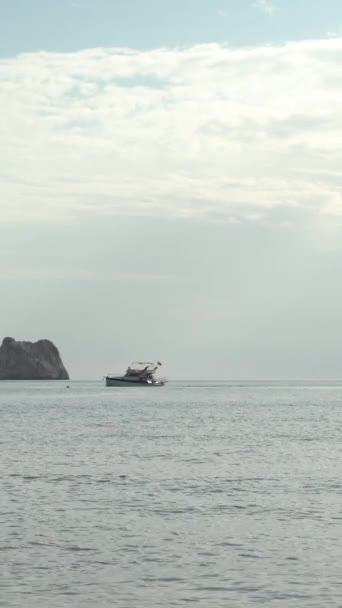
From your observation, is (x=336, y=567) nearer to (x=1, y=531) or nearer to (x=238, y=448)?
(x=1, y=531)

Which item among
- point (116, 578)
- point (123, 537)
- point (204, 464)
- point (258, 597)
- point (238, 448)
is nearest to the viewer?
point (258, 597)

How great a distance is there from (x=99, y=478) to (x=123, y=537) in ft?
49.6

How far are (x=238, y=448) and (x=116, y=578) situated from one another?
128ft

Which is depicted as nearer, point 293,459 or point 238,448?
point 293,459

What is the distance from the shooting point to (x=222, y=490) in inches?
1471

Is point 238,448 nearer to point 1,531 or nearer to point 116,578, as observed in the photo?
point 1,531

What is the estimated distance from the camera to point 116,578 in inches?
856

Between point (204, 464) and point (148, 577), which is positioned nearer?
point (148, 577)

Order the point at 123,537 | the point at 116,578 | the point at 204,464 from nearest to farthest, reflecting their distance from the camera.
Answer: the point at 116,578 < the point at 123,537 < the point at 204,464

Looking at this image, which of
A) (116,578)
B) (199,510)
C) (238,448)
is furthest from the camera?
(238,448)

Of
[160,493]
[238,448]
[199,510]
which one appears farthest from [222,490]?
[238,448]

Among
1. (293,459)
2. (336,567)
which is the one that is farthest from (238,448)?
(336,567)

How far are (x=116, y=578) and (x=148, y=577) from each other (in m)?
0.78

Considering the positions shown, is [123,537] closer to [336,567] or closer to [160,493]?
[336,567]
